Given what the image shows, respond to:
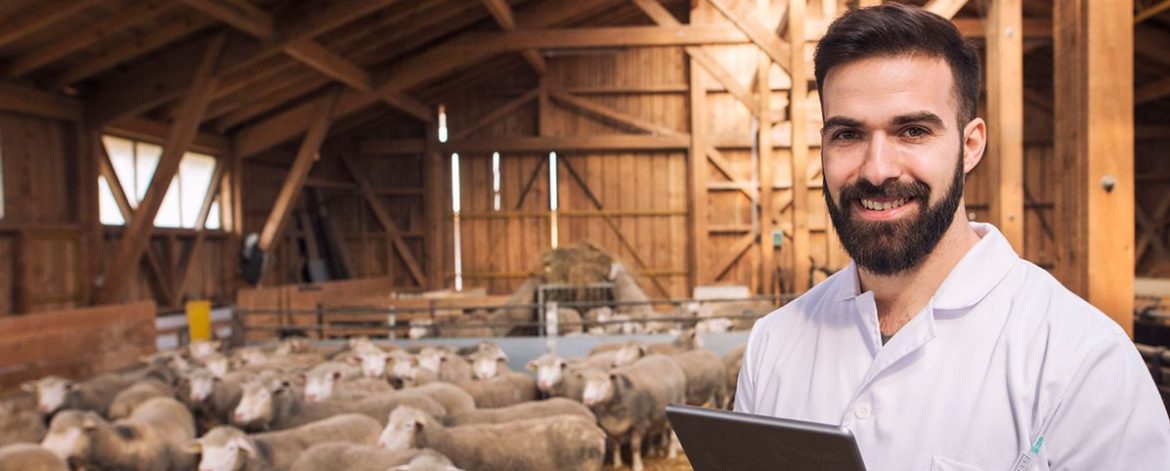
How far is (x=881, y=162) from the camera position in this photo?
1280mm

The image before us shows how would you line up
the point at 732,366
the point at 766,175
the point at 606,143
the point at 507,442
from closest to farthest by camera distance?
the point at 507,442 → the point at 732,366 → the point at 766,175 → the point at 606,143

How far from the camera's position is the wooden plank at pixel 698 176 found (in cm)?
1698

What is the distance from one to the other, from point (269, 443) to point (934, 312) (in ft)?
13.9

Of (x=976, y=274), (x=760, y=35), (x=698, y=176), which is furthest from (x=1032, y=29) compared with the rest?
(x=976, y=274)

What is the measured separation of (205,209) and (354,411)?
29.4 ft

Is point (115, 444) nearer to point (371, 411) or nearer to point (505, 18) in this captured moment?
point (371, 411)

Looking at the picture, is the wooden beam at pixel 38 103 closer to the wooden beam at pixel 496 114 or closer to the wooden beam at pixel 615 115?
the wooden beam at pixel 496 114

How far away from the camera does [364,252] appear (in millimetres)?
17859

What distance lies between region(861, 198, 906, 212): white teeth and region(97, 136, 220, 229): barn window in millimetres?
10595

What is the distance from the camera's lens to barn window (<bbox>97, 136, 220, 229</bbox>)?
10891mm

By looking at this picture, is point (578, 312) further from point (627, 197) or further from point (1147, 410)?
point (1147, 410)

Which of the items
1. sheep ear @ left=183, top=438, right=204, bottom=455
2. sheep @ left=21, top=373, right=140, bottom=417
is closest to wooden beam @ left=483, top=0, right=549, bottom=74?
sheep @ left=21, top=373, right=140, bottom=417

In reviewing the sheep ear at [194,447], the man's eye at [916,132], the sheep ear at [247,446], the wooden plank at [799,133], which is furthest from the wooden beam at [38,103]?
the man's eye at [916,132]

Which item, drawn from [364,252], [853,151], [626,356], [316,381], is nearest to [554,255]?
[626,356]
